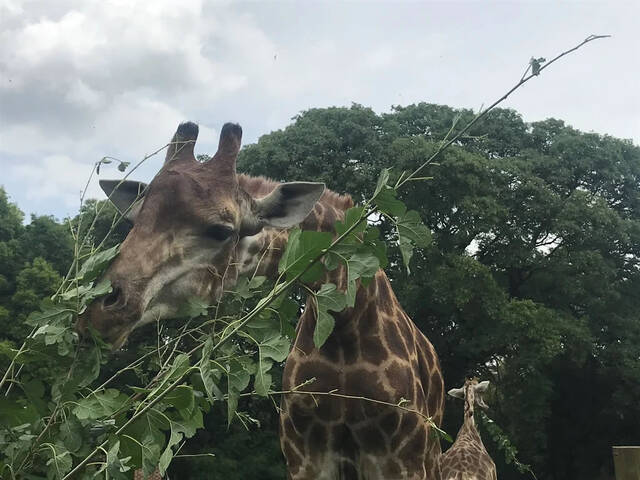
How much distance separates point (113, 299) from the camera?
6.91 ft

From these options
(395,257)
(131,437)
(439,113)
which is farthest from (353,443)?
(439,113)

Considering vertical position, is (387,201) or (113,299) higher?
(387,201)

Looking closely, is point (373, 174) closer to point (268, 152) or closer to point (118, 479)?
point (268, 152)

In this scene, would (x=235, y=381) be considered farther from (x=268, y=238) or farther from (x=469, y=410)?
(x=469, y=410)

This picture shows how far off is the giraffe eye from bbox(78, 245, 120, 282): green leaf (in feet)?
1.77

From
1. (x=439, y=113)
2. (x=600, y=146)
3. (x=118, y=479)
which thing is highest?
(x=439, y=113)

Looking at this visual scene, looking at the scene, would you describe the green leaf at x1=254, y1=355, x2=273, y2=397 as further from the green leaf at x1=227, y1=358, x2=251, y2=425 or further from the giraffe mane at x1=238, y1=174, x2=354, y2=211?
the giraffe mane at x1=238, y1=174, x2=354, y2=211

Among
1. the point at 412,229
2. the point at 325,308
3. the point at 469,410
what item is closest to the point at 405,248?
the point at 412,229

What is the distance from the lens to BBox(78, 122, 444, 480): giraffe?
247 centimetres

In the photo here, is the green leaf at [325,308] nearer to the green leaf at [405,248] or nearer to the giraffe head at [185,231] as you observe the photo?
the green leaf at [405,248]

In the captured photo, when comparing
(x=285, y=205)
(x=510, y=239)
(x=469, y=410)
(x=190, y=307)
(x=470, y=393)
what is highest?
(x=510, y=239)

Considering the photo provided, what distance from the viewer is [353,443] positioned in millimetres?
3180

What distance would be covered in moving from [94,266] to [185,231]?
604 mm

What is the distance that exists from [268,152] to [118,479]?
50.4ft
